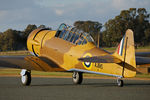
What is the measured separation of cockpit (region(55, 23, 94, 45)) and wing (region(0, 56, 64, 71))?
159 centimetres

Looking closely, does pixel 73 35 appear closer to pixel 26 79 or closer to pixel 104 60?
pixel 26 79

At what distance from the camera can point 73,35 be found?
56.0 ft

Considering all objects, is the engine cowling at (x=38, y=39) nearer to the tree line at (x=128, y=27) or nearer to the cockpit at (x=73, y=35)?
the cockpit at (x=73, y=35)

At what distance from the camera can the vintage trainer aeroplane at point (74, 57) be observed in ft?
44.2

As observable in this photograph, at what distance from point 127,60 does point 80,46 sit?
3.39 meters

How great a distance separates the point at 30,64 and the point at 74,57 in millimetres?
2356

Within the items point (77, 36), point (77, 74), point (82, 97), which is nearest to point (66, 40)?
point (77, 36)

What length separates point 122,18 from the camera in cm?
8888

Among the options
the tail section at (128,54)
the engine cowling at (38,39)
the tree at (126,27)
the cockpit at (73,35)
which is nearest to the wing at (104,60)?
the tail section at (128,54)

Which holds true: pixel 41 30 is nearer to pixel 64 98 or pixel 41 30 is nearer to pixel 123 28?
pixel 64 98

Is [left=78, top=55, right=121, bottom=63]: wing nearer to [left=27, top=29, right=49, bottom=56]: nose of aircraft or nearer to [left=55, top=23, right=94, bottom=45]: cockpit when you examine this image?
[left=55, top=23, right=94, bottom=45]: cockpit

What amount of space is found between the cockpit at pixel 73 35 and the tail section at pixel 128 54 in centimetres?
287

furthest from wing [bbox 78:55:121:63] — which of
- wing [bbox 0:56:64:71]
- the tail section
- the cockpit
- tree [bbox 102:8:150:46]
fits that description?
tree [bbox 102:8:150:46]

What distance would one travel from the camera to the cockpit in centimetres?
1641
